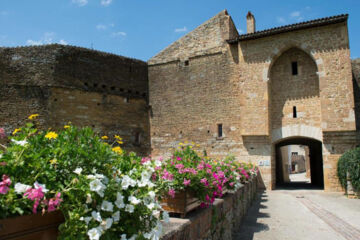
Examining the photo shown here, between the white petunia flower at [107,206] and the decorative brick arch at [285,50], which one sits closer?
the white petunia flower at [107,206]

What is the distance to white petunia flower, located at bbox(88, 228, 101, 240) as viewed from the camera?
1.49m

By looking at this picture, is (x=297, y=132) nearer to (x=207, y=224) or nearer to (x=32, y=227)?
(x=207, y=224)

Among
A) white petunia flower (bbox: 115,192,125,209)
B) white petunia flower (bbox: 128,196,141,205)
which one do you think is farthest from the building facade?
white petunia flower (bbox: 115,192,125,209)

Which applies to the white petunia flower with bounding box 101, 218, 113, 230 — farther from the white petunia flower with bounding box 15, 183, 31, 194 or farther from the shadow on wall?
the shadow on wall

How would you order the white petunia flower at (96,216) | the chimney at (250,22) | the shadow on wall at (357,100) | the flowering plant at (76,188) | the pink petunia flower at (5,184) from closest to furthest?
the pink petunia flower at (5,184)
the flowering plant at (76,188)
the white petunia flower at (96,216)
the shadow on wall at (357,100)
the chimney at (250,22)

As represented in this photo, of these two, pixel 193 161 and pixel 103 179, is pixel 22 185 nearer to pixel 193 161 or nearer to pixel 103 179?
pixel 103 179

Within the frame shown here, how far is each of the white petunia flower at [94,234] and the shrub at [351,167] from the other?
10.8 meters

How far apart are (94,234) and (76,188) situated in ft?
0.88

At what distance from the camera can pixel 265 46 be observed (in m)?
13.3

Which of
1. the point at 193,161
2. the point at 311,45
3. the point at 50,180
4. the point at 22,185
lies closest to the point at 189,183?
the point at 193,161

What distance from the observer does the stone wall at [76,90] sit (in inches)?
535

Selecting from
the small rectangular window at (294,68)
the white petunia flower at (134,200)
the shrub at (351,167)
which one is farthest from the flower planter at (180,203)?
the small rectangular window at (294,68)

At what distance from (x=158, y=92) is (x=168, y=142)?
2.93 m

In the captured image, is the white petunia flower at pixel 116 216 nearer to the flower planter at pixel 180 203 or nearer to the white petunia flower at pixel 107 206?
the white petunia flower at pixel 107 206
